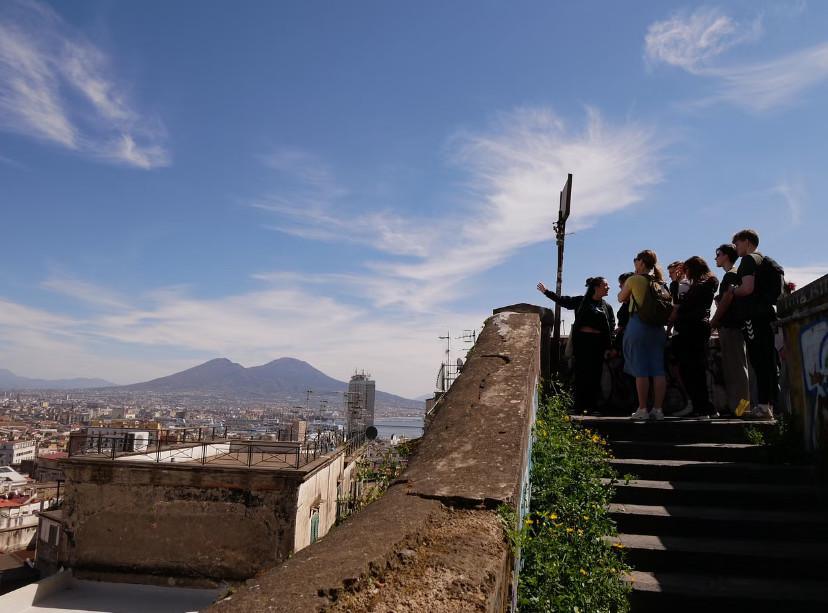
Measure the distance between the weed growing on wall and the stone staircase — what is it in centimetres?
21

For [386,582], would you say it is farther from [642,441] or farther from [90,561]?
[90,561]

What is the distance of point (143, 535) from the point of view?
15828 millimetres

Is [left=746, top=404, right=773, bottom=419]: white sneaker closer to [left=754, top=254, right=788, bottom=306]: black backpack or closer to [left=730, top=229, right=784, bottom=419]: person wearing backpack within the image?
[left=730, top=229, right=784, bottom=419]: person wearing backpack

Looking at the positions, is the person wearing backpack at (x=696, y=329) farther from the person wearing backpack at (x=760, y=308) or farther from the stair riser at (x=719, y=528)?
the stair riser at (x=719, y=528)

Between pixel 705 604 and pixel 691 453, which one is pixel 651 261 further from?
pixel 705 604

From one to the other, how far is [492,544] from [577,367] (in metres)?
4.68

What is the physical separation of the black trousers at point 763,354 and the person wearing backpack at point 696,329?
0.48 meters

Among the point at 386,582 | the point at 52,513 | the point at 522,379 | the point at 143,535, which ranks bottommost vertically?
the point at 52,513

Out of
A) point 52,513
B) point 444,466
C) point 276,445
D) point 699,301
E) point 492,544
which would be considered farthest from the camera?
point 52,513

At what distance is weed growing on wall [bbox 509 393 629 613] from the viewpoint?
113 inches

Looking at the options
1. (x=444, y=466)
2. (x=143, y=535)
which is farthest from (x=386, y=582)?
(x=143, y=535)

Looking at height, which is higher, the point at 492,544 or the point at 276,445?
the point at 492,544

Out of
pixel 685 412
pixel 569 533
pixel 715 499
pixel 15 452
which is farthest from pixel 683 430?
pixel 15 452

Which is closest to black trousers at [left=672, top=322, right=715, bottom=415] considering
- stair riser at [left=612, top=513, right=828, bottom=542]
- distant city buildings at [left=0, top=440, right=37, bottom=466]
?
stair riser at [left=612, top=513, right=828, bottom=542]
